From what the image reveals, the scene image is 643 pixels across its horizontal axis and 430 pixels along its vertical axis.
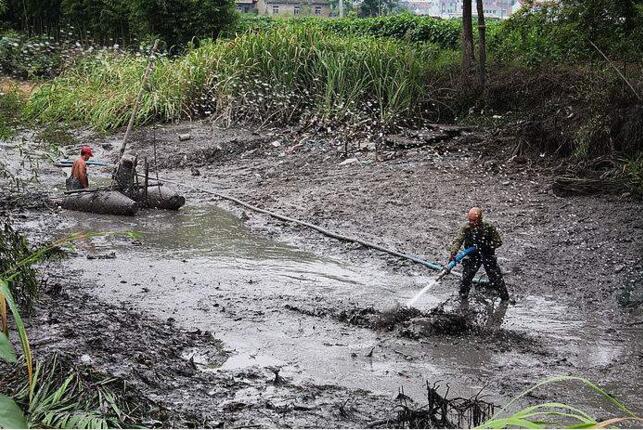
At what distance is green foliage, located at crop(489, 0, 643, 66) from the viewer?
43.2 feet

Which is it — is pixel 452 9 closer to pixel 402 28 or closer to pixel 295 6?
pixel 402 28

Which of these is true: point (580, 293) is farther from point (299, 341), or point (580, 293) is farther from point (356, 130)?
point (356, 130)

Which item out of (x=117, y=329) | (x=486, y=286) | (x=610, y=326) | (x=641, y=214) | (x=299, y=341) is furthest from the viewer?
(x=641, y=214)

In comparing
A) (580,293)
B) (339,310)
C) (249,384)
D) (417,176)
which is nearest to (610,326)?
(580,293)

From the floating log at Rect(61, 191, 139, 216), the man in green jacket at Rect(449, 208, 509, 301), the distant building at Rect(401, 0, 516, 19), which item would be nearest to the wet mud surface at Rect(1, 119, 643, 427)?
the floating log at Rect(61, 191, 139, 216)

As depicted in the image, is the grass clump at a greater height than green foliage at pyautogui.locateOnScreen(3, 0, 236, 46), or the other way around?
green foliage at pyautogui.locateOnScreen(3, 0, 236, 46)

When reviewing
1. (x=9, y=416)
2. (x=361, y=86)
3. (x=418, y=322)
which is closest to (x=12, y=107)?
(x=361, y=86)

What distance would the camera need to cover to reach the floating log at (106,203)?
10828mm

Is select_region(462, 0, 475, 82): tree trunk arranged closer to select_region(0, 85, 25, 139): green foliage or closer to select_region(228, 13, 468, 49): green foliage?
select_region(228, 13, 468, 49): green foliage

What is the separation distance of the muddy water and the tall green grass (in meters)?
6.46

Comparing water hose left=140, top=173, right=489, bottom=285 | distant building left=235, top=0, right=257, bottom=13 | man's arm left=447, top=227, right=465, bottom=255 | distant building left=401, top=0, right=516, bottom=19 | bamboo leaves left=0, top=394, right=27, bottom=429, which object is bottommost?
water hose left=140, top=173, right=489, bottom=285

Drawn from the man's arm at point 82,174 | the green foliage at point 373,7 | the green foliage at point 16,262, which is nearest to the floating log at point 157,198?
the man's arm at point 82,174

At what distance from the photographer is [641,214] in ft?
32.5

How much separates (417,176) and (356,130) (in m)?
2.96
